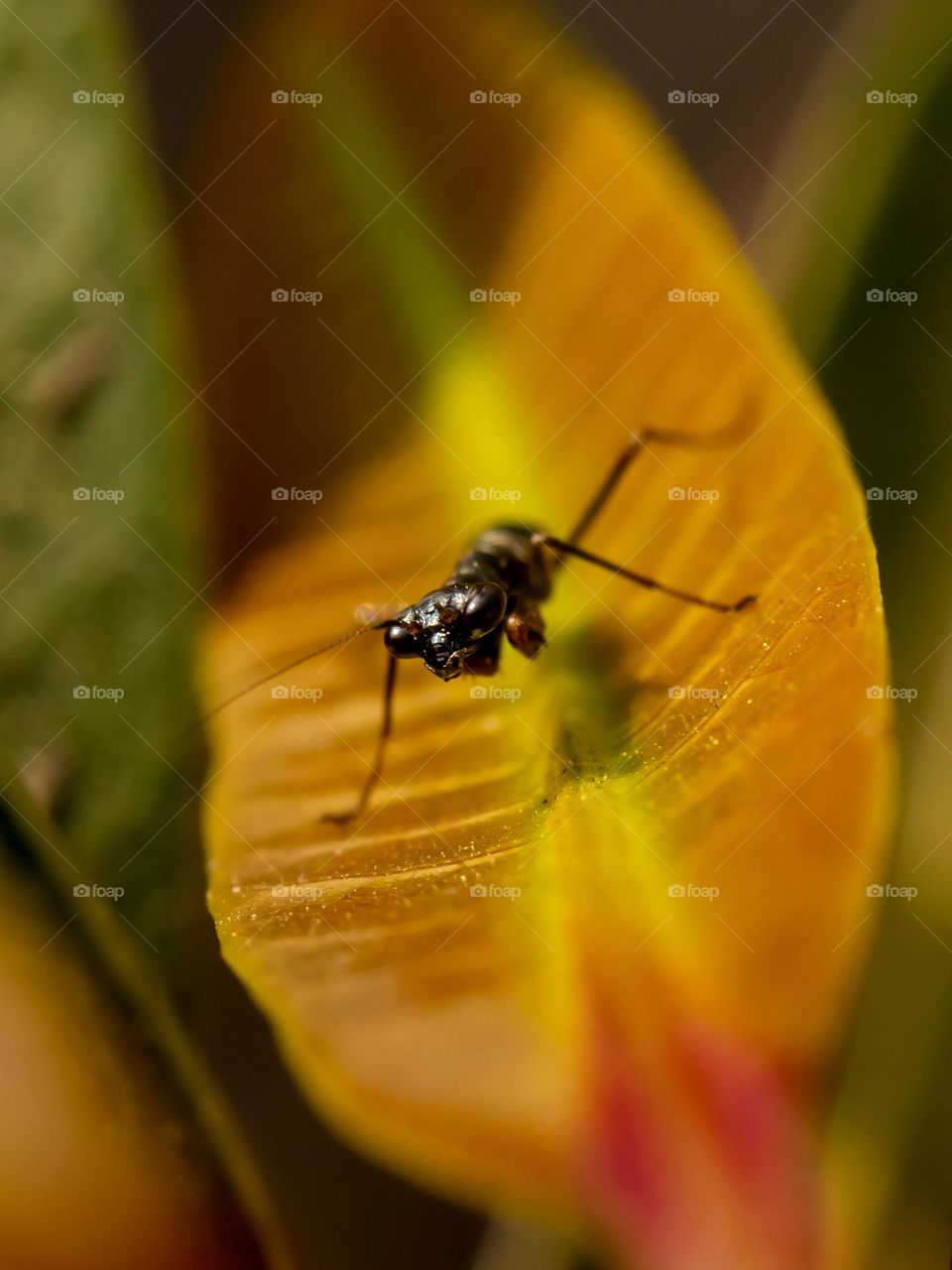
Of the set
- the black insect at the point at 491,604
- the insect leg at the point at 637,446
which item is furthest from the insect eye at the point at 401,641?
the insect leg at the point at 637,446

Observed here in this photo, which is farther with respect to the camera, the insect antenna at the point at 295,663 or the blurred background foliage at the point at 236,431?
the insect antenna at the point at 295,663

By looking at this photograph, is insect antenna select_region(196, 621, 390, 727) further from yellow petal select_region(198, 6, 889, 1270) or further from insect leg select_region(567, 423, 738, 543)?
insect leg select_region(567, 423, 738, 543)

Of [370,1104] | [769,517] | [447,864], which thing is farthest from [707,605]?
[370,1104]

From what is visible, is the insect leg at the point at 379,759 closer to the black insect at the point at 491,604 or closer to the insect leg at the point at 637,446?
the black insect at the point at 491,604

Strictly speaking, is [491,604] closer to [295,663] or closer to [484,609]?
[484,609]

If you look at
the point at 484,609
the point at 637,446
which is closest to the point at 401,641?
the point at 484,609

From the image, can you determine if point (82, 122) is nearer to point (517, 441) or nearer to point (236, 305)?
point (236, 305)

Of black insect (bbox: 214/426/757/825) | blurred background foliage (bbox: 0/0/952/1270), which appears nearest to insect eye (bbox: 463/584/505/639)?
black insect (bbox: 214/426/757/825)
